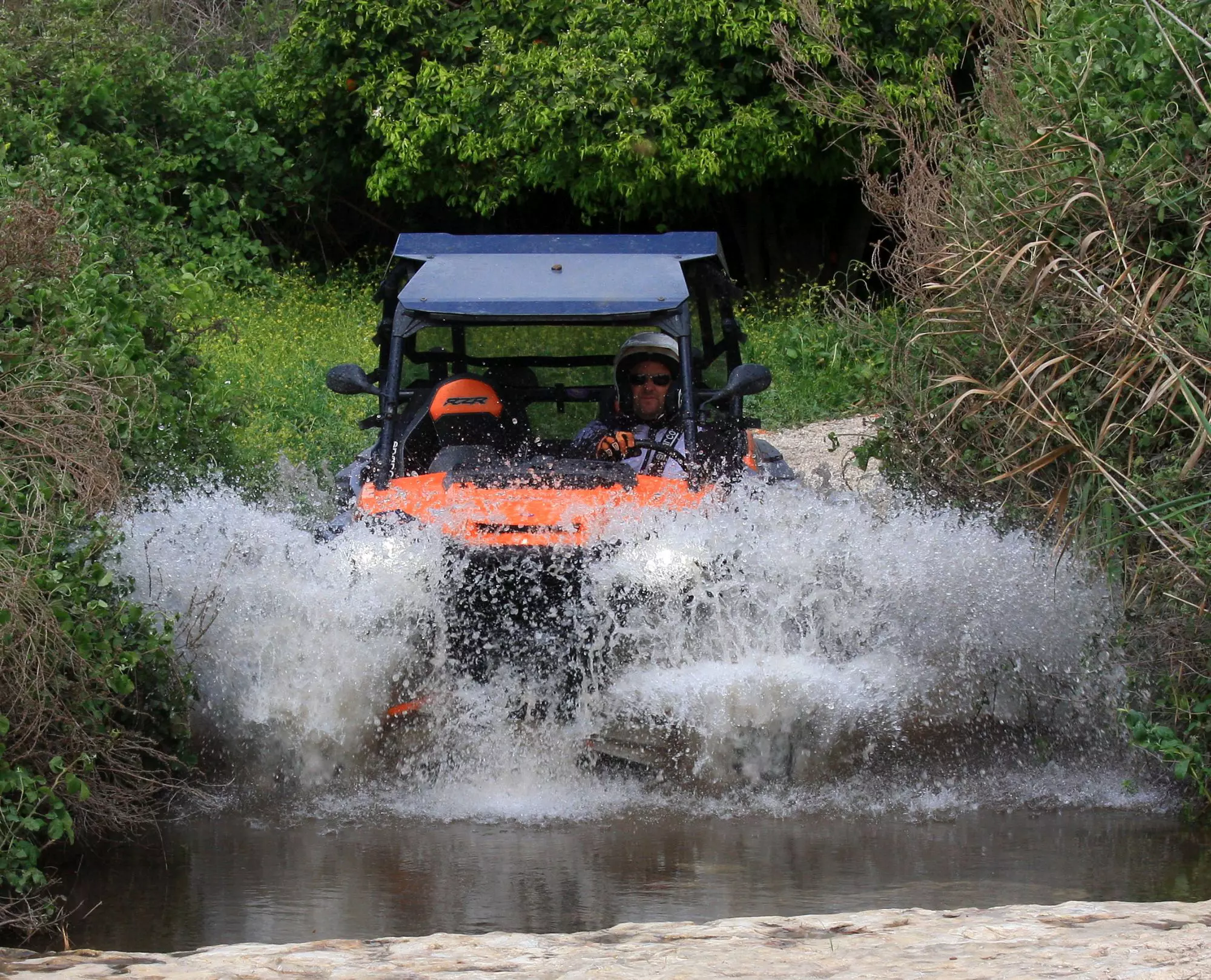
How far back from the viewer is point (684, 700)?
614 cm

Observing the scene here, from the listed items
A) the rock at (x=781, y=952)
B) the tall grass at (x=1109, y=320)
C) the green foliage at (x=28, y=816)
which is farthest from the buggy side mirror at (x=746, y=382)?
the green foliage at (x=28, y=816)

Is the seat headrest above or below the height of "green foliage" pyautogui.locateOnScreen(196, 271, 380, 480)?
below

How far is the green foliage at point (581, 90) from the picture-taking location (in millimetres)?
15703

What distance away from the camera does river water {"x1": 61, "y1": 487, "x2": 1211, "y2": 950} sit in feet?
18.9

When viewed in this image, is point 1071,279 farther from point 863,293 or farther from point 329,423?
point 863,293

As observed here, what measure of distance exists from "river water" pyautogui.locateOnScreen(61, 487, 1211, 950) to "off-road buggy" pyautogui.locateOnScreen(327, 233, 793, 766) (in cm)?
5

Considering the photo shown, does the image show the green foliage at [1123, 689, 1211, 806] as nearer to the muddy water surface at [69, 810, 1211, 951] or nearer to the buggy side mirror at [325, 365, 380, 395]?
the muddy water surface at [69, 810, 1211, 951]

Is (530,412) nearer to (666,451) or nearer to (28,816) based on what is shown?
(666,451)

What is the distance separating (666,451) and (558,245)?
133 centimetres


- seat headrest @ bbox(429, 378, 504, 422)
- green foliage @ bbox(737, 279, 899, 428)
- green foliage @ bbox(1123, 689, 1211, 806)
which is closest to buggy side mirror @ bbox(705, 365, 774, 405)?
seat headrest @ bbox(429, 378, 504, 422)

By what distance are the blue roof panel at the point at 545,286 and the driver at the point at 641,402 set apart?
0.31m

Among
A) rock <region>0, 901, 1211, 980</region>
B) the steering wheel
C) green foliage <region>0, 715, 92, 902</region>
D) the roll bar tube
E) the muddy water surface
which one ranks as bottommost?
the muddy water surface

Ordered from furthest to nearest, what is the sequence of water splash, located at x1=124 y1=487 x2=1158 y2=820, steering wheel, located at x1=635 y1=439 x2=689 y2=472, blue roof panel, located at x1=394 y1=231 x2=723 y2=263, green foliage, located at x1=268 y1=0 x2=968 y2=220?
green foliage, located at x1=268 y1=0 x2=968 y2=220 → blue roof panel, located at x1=394 y1=231 x2=723 y2=263 → steering wheel, located at x1=635 y1=439 x2=689 y2=472 → water splash, located at x1=124 y1=487 x2=1158 y2=820

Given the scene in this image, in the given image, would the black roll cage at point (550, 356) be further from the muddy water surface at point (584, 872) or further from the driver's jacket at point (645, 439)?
the muddy water surface at point (584, 872)
